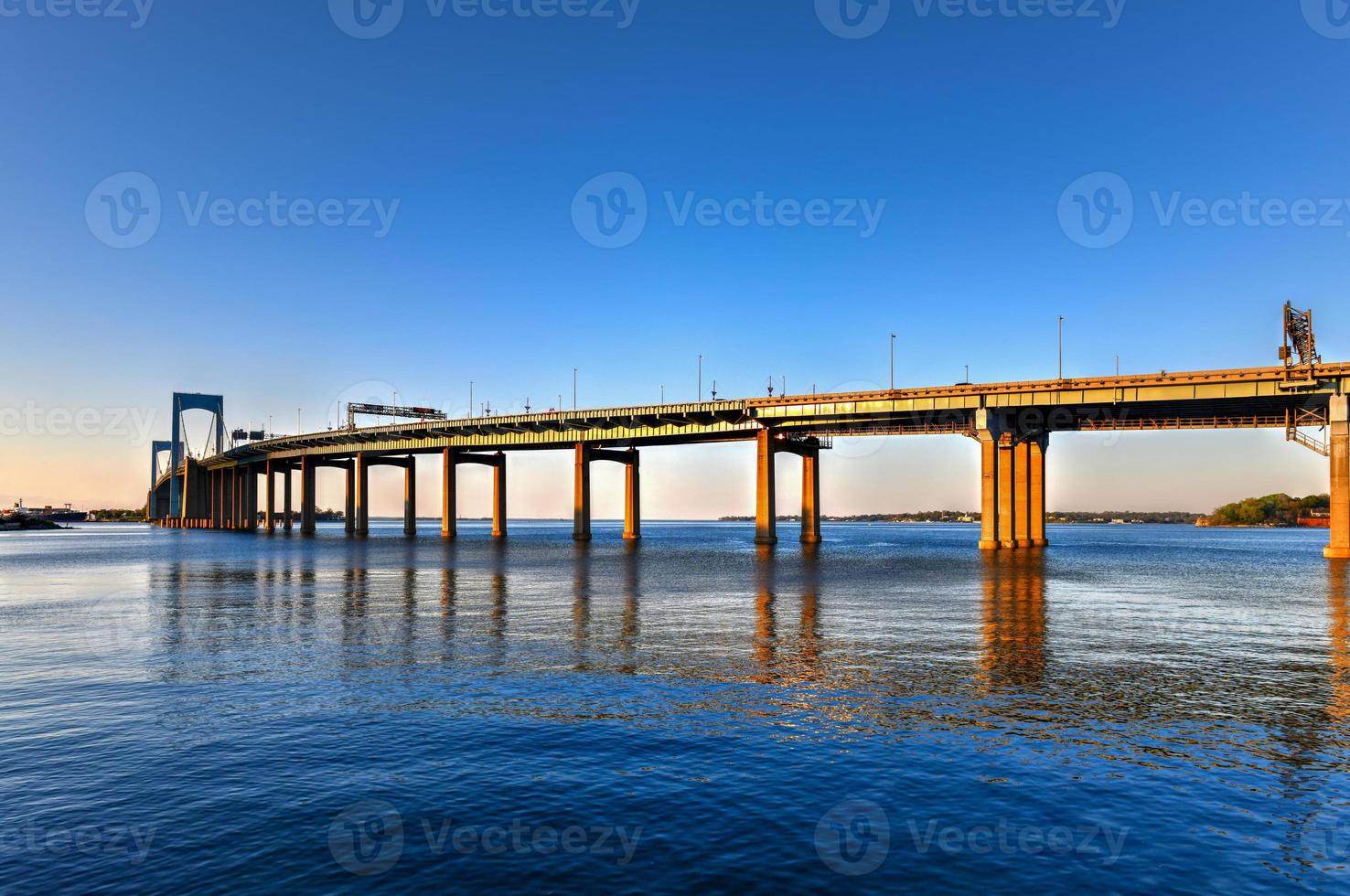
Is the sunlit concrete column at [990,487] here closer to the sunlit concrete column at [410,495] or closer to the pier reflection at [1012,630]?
the pier reflection at [1012,630]

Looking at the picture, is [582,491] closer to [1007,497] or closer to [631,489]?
[631,489]

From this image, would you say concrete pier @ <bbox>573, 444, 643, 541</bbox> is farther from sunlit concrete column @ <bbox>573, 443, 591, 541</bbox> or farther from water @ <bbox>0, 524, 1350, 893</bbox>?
water @ <bbox>0, 524, 1350, 893</bbox>

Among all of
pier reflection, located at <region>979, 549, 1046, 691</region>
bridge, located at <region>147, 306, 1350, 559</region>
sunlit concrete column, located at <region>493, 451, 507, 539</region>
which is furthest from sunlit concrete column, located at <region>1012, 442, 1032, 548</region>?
sunlit concrete column, located at <region>493, 451, 507, 539</region>

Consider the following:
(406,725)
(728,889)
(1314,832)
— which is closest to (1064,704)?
(1314,832)

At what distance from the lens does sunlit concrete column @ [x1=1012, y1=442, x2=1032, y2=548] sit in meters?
117

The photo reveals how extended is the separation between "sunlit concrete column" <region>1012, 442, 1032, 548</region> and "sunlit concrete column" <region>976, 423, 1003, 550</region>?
9.19 meters

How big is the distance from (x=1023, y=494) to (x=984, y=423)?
2155 cm

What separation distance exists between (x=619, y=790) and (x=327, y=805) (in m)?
5.03

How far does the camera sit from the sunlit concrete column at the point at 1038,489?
11569cm

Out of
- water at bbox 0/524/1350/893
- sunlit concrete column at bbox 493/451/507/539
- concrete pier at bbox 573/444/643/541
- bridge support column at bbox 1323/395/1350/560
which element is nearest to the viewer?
water at bbox 0/524/1350/893

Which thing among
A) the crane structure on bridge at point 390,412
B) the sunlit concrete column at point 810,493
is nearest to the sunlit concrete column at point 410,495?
the crane structure on bridge at point 390,412

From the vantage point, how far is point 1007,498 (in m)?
110

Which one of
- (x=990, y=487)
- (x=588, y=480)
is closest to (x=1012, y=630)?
(x=990, y=487)

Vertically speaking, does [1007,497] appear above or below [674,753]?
above
